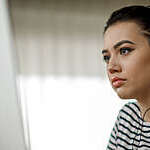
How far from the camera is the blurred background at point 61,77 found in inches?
70.6

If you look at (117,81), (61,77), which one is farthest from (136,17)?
(61,77)

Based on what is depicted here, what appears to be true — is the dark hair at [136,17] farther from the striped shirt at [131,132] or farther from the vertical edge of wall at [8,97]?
the vertical edge of wall at [8,97]

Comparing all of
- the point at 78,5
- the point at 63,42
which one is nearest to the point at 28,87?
the point at 63,42

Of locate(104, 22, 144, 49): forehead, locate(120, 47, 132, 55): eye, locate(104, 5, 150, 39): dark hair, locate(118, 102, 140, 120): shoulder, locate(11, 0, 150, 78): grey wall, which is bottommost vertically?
locate(118, 102, 140, 120): shoulder

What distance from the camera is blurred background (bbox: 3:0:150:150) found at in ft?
5.88

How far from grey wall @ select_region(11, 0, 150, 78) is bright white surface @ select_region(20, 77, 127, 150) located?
0.08 meters

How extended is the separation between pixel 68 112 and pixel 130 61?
3.85 feet

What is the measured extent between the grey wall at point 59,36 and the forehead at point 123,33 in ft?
3.67

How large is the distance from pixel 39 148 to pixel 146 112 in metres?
1.14

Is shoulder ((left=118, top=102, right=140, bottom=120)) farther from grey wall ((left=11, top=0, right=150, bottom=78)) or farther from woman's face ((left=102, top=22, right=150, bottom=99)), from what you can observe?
grey wall ((left=11, top=0, right=150, bottom=78))

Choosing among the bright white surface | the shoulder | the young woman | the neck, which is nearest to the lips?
the young woman

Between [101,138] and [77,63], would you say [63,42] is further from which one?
[101,138]

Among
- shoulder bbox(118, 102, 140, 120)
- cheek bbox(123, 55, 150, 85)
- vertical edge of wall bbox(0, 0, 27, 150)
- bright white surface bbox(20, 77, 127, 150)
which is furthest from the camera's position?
bright white surface bbox(20, 77, 127, 150)

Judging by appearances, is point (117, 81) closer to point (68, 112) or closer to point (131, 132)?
point (131, 132)
